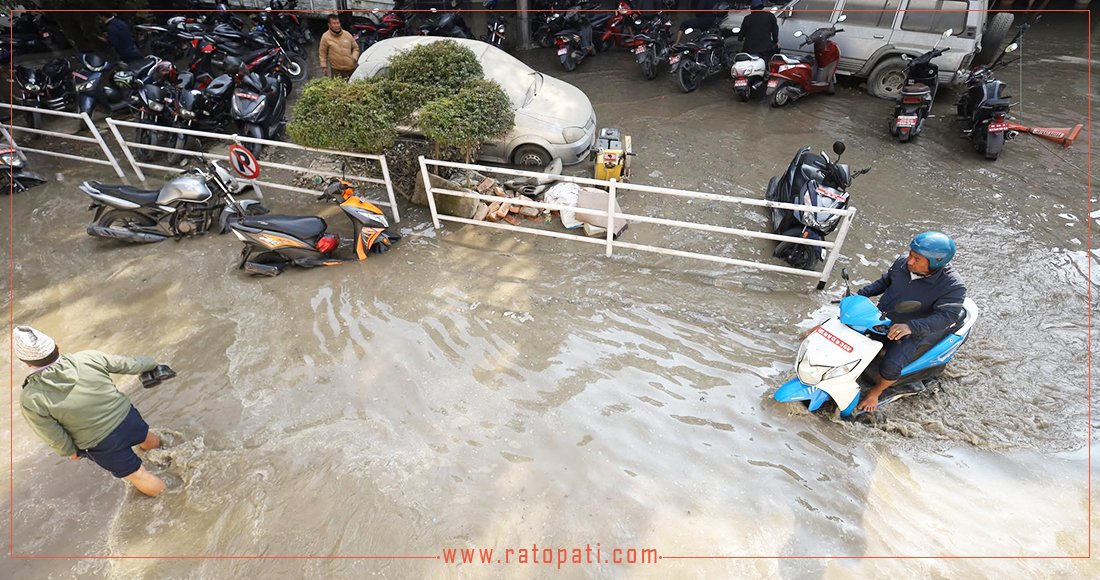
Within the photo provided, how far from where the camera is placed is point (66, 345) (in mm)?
4570

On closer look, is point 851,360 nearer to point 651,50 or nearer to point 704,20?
point 651,50

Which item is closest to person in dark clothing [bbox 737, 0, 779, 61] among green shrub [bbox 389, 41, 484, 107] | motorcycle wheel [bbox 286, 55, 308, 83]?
green shrub [bbox 389, 41, 484, 107]

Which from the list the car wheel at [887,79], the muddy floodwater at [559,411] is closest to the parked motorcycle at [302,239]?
the muddy floodwater at [559,411]

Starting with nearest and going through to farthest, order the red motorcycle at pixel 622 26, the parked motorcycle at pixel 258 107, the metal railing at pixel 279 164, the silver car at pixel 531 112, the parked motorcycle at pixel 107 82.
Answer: the metal railing at pixel 279 164 → the silver car at pixel 531 112 → the parked motorcycle at pixel 258 107 → the parked motorcycle at pixel 107 82 → the red motorcycle at pixel 622 26

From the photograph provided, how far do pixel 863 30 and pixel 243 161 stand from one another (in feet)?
30.6

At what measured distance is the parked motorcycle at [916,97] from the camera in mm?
7008

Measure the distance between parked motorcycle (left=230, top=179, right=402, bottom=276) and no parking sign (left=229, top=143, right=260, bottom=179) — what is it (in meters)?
1.16

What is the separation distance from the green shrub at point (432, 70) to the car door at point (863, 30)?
654 cm

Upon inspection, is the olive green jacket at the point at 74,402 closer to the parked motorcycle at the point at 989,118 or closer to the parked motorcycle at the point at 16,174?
the parked motorcycle at the point at 16,174

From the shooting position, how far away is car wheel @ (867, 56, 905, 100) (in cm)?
819

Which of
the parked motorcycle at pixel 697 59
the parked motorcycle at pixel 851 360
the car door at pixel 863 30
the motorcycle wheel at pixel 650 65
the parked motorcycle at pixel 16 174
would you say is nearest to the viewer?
the parked motorcycle at pixel 851 360

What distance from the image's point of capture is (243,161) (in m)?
5.91

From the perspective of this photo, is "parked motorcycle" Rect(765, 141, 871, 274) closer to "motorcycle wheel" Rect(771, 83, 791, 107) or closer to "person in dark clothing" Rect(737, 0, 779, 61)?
"motorcycle wheel" Rect(771, 83, 791, 107)

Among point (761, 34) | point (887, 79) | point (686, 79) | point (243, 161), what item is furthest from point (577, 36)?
point (243, 161)
